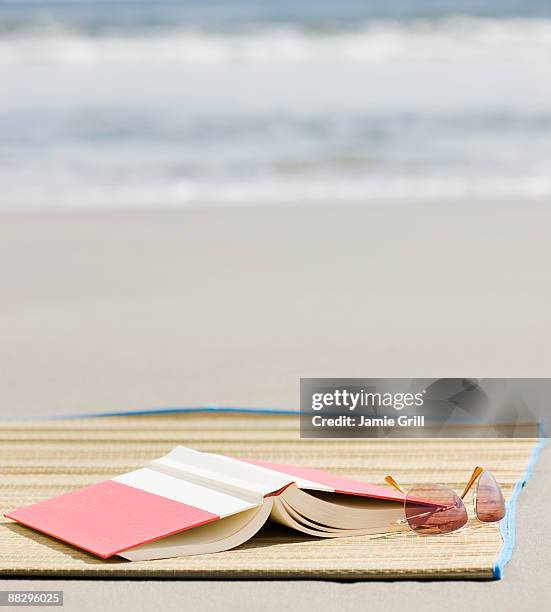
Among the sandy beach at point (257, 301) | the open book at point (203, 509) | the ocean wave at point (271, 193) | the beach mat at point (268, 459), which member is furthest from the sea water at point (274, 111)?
the open book at point (203, 509)

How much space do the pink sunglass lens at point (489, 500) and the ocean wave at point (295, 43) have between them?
33.4 ft

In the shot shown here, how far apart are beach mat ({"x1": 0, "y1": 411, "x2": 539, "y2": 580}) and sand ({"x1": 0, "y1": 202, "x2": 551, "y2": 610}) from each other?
30 mm

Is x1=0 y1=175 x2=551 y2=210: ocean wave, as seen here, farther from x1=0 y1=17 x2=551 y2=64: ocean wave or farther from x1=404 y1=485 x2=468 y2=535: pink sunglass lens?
x1=0 y1=17 x2=551 y2=64: ocean wave

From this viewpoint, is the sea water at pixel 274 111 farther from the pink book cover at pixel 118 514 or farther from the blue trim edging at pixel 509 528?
the pink book cover at pixel 118 514

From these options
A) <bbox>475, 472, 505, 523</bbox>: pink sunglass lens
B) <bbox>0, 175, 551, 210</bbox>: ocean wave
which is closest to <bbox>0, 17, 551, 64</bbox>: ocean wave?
<bbox>0, 175, 551, 210</bbox>: ocean wave

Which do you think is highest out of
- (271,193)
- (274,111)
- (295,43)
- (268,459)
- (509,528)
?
(295,43)

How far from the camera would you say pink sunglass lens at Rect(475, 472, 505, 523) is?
6.58 feet

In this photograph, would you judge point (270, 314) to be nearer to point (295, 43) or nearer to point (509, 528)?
point (509, 528)

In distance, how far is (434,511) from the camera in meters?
1.96

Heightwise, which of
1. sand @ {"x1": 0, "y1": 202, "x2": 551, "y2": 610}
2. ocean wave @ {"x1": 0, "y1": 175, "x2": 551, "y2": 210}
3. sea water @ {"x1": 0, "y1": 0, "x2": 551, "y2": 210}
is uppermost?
sea water @ {"x1": 0, "y1": 0, "x2": 551, "y2": 210}

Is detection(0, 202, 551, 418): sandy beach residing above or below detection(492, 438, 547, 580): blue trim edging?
above

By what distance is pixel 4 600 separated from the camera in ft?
5.75

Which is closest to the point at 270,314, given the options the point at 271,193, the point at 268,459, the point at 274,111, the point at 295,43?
the point at 268,459

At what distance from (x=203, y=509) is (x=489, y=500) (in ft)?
1.59
